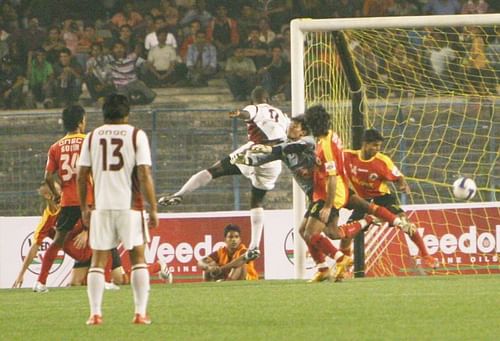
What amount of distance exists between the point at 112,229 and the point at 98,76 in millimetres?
15961

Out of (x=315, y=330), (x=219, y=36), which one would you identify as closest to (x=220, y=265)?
(x=315, y=330)

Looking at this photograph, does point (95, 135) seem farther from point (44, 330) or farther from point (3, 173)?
point (3, 173)

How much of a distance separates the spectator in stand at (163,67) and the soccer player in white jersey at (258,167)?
9.38m

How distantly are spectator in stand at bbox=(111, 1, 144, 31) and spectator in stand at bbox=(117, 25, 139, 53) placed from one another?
0.96 feet

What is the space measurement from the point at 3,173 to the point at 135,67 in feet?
13.9

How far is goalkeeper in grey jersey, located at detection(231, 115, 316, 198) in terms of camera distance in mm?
14867

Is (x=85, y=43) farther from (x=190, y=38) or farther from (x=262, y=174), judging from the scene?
(x=262, y=174)

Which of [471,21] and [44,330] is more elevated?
[471,21]

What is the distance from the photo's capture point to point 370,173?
54.9 feet

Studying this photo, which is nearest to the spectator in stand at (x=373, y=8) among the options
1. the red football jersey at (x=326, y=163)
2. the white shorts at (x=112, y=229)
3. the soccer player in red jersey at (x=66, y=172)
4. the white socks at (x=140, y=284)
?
the red football jersey at (x=326, y=163)

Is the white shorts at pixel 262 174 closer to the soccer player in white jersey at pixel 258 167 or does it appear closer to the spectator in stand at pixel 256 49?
the soccer player in white jersey at pixel 258 167

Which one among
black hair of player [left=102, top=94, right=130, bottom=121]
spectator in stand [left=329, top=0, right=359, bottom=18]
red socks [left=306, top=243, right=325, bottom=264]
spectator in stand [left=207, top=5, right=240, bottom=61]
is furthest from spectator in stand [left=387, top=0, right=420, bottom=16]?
black hair of player [left=102, top=94, right=130, bottom=121]

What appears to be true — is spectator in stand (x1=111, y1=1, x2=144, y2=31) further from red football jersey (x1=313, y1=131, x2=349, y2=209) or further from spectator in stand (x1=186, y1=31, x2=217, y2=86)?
red football jersey (x1=313, y1=131, x2=349, y2=209)

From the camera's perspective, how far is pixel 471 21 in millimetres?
16516
